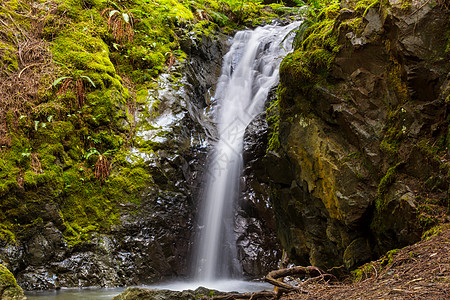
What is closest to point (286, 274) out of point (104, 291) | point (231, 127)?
point (104, 291)

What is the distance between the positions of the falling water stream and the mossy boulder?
3.50 ft

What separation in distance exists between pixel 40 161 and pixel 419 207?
20.0ft

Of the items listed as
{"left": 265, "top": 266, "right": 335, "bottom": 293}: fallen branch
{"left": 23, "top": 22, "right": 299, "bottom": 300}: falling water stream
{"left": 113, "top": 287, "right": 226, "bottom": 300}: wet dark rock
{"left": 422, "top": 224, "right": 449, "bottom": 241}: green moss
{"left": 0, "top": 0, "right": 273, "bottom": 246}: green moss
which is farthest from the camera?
{"left": 23, "top": 22, "right": 299, "bottom": 300}: falling water stream

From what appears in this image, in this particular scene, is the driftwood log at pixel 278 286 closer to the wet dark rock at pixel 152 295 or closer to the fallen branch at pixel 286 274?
the fallen branch at pixel 286 274

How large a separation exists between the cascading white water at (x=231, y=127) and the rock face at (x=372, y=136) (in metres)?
1.76

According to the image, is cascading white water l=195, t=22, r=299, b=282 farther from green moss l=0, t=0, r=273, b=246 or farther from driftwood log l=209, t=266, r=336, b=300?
driftwood log l=209, t=266, r=336, b=300

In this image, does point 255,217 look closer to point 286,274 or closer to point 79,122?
point 79,122

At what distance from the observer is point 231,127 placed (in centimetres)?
920

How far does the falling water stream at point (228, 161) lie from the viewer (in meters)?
6.69

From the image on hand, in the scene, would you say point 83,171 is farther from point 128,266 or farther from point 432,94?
point 432,94

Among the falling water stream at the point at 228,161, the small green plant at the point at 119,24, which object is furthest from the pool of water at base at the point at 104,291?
the small green plant at the point at 119,24

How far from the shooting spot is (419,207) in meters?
2.93

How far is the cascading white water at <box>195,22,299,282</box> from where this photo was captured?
7.50 meters

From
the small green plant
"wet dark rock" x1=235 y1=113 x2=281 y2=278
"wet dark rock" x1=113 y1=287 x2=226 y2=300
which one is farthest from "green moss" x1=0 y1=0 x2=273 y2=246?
"wet dark rock" x1=113 y1=287 x2=226 y2=300
